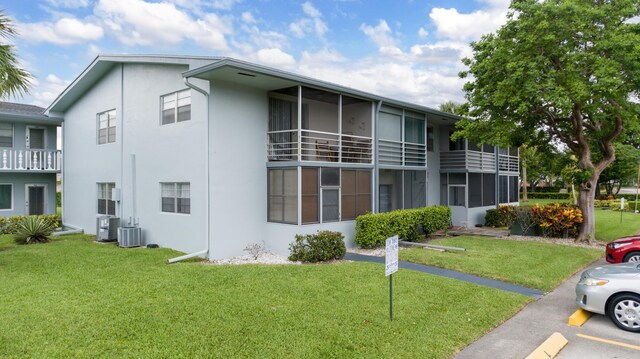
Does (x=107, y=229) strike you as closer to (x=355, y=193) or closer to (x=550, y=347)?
(x=355, y=193)

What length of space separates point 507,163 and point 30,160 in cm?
2601

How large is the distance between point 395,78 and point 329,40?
1235 centimetres

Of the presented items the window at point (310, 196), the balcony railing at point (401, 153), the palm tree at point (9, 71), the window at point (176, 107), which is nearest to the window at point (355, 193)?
the window at point (310, 196)

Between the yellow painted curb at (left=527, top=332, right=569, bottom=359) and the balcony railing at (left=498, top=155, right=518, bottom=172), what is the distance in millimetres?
18773

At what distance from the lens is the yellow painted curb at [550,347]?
5492 mm

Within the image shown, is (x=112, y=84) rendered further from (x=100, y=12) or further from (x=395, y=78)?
(x=395, y=78)

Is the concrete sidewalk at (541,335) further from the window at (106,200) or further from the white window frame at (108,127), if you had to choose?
the white window frame at (108,127)

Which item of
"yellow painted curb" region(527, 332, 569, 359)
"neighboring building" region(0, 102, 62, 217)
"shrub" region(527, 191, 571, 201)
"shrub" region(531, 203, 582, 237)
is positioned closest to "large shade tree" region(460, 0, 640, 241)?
"shrub" region(531, 203, 582, 237)

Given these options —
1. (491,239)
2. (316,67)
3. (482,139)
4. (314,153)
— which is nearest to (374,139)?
(314,153)

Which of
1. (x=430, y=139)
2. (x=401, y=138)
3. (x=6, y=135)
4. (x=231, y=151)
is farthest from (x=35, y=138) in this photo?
(x=430, y=139)

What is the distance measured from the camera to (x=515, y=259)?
455 inches

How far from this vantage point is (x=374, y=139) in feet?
49.7

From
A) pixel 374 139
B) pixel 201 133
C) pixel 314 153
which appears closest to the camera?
pixel 201 133

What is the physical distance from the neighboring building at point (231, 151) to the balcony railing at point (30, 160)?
2.50m
